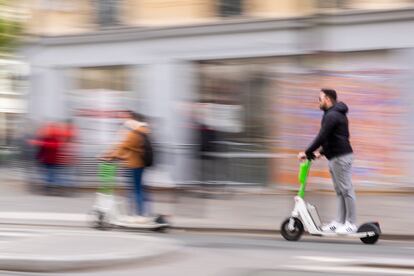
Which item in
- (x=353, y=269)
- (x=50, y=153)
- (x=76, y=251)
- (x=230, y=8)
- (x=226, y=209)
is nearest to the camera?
(x=353, y=269)

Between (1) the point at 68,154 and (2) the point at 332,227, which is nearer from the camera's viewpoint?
(2) the point at 332,227

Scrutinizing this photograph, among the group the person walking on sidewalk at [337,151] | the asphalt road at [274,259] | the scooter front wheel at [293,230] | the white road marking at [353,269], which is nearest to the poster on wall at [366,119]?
the scooter front wheel at [293,230]

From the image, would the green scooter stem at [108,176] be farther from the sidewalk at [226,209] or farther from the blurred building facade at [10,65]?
the blurred building facade at [10,65]

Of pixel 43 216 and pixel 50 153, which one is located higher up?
pixel 50 153

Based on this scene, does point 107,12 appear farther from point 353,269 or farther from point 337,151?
point 353,269

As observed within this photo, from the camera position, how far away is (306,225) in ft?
30.5

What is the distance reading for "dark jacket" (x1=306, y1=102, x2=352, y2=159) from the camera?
30.0 feet

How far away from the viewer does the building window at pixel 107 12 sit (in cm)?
1759

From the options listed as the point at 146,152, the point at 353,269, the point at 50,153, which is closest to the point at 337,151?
the point at 353,269

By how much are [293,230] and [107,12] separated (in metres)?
9.69

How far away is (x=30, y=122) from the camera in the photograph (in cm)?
1833

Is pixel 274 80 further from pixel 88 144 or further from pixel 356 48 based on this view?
pixel 88 144

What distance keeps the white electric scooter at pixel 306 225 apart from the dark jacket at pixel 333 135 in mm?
254

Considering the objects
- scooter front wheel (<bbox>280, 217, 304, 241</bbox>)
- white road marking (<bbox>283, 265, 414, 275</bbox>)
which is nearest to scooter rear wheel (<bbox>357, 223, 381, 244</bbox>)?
scooter front wheel (<bbox>280, 217, 304, 241</bbox>)
